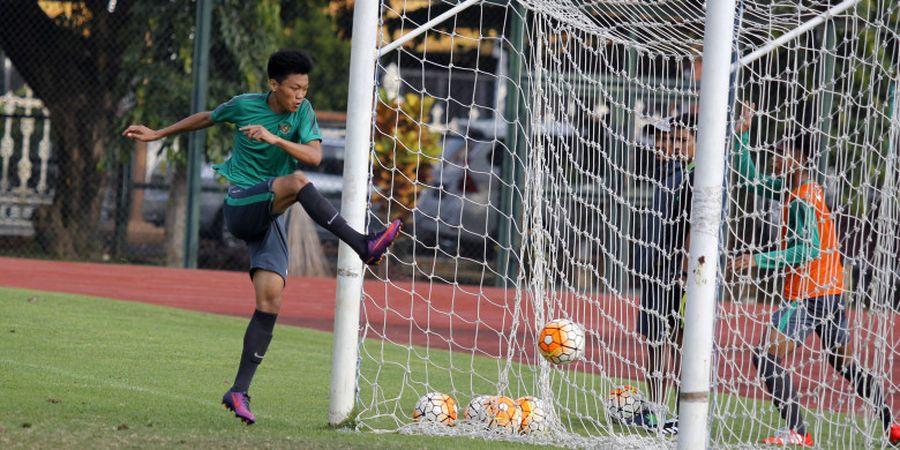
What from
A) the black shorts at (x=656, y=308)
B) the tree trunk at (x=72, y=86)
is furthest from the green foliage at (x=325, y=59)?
the black shorts at (x=656, y=308)

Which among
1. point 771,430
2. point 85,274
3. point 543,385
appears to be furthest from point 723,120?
point 85,274

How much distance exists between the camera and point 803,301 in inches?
292

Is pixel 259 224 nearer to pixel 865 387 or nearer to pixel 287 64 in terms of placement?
pixel 287 64

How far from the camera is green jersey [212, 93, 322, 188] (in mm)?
6512

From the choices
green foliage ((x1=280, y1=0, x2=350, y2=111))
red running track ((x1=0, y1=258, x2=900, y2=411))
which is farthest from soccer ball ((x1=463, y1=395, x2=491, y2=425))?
green foliage ((x1=280, y1=0, x2=350, y2=111))

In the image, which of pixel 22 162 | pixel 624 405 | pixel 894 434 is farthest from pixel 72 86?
pixel 894 434

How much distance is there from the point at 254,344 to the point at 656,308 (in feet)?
8.91

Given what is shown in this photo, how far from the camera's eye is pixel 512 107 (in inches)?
694

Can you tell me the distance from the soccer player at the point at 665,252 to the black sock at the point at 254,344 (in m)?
2.30

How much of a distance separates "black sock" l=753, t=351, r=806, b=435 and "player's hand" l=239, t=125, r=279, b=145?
10.2 feet

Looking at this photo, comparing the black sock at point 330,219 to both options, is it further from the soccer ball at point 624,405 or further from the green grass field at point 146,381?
the soccer ball at point 624,405

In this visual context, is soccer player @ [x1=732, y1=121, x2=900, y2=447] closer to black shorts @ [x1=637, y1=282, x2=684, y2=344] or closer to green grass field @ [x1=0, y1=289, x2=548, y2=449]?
black shorts @ [x1=637, y1=282, x2=684, y2=344]

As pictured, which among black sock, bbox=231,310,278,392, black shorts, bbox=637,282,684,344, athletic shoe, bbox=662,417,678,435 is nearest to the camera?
black sock, bbox=231,310,278,392

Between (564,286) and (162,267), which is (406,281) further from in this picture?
(564,286)
